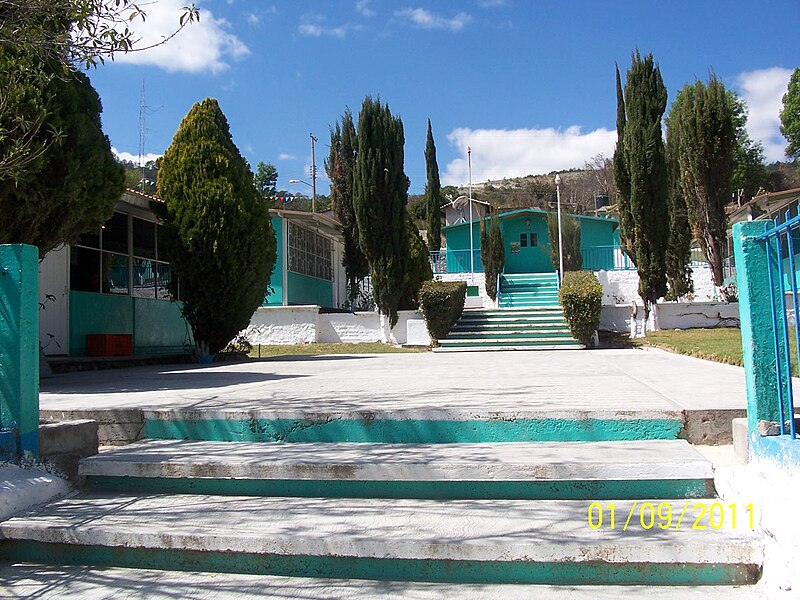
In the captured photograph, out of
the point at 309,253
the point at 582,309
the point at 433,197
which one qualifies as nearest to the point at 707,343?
the point at 582,309

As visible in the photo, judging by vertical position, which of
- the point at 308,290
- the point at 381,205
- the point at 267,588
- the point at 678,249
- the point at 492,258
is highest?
the point at 381,205

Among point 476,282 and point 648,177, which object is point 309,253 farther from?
point 648,177

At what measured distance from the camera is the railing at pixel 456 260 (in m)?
27.3

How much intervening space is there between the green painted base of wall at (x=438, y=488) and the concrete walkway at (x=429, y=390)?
0.73 m

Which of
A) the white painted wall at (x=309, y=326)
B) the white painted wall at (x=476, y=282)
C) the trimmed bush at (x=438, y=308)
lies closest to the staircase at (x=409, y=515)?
the trimmed bush at (x=438, y=308)

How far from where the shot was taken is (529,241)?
91.0ft

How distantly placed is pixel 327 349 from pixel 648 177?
29.0 feet

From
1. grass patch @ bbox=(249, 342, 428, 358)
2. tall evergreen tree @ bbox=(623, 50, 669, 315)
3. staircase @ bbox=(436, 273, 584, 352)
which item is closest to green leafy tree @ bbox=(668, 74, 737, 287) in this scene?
tall evergreen tree @ bbox=(623, 50, 669, 315)

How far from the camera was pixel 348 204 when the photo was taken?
20297mm

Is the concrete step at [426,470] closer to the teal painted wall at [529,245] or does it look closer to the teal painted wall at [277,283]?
the teal painted wall at [277,283]

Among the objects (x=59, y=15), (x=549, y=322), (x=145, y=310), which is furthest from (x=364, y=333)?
(x=59, y=15)

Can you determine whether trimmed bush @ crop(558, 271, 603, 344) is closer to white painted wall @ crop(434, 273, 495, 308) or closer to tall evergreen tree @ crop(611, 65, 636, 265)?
tall evergreen tree @ crop(611, 65, 636, 265)

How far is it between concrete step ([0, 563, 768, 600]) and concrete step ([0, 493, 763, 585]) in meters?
0.04

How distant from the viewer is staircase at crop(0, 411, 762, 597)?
2504 millimetres
